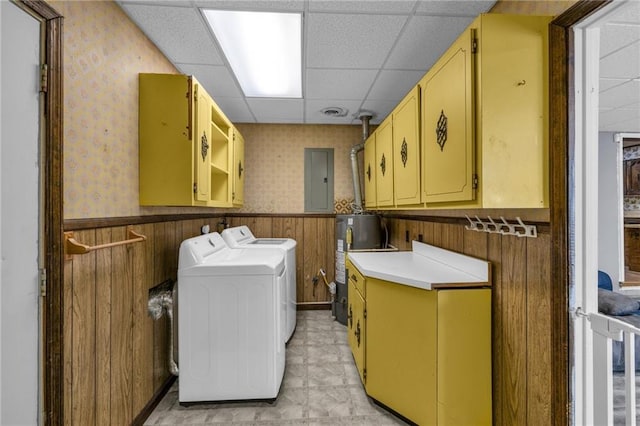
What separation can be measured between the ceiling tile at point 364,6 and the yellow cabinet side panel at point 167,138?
903mm

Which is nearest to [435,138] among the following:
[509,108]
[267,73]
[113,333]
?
[509,108]

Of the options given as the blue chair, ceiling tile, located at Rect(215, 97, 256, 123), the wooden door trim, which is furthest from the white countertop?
the blue chair

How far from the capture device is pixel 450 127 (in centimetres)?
142

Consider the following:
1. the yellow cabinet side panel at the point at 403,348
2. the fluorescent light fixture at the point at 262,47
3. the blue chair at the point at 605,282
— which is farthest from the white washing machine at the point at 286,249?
the blue chair at the point at 605,282

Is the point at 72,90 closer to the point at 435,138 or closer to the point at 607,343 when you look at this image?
the point at 435,138

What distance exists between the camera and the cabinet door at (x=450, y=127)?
4.14ft

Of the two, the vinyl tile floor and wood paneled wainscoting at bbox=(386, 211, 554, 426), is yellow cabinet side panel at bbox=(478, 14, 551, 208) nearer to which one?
wood paneled wainscoting at bbox=(386, 211, 554, 426)

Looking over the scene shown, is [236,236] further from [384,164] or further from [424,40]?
[424,40]

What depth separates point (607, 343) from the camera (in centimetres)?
117

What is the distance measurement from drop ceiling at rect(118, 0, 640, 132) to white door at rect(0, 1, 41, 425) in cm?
76

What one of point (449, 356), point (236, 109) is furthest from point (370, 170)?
point (449, 356)

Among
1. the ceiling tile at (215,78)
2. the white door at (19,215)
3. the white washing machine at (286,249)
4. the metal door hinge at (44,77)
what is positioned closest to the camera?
the white door at (19,215)

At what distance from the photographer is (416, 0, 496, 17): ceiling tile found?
1.58 m

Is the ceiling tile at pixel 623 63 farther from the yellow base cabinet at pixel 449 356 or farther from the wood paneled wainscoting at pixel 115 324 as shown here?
the wood paneled wainscoting at pixel 115 324
